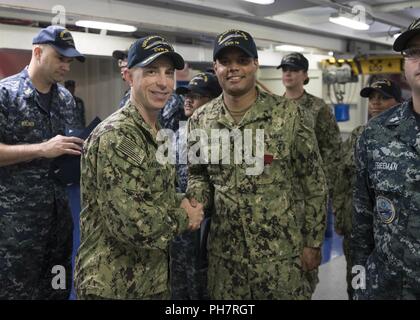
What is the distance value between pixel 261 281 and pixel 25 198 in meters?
1.48

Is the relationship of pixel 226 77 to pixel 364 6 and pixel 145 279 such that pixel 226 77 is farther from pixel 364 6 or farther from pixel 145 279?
pixel 364 6

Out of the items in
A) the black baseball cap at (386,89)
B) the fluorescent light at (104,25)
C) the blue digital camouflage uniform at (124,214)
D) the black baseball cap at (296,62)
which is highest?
the fluorescent light at (104,25)

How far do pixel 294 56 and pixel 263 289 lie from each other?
2.51 metres

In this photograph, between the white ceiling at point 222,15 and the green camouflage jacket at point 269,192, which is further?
the white ceiling at point 222,15

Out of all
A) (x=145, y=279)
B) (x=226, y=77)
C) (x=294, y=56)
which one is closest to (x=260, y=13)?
(x=294, y=56)

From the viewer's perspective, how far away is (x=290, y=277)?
206cm

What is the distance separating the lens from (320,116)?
3738mm

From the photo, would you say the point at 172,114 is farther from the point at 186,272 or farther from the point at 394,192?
the point at 394,192

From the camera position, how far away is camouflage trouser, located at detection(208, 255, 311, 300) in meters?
2.04

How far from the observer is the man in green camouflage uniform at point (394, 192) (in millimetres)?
1581

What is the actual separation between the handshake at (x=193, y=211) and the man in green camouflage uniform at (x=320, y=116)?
1.71m

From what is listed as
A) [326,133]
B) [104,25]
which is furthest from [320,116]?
[104,25]

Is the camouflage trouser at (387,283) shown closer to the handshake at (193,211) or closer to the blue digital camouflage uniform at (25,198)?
the handshake at (193,211)

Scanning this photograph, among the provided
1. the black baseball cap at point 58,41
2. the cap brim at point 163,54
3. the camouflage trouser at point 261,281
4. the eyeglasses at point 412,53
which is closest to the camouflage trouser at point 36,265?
the black baseball cap at point 58,41
